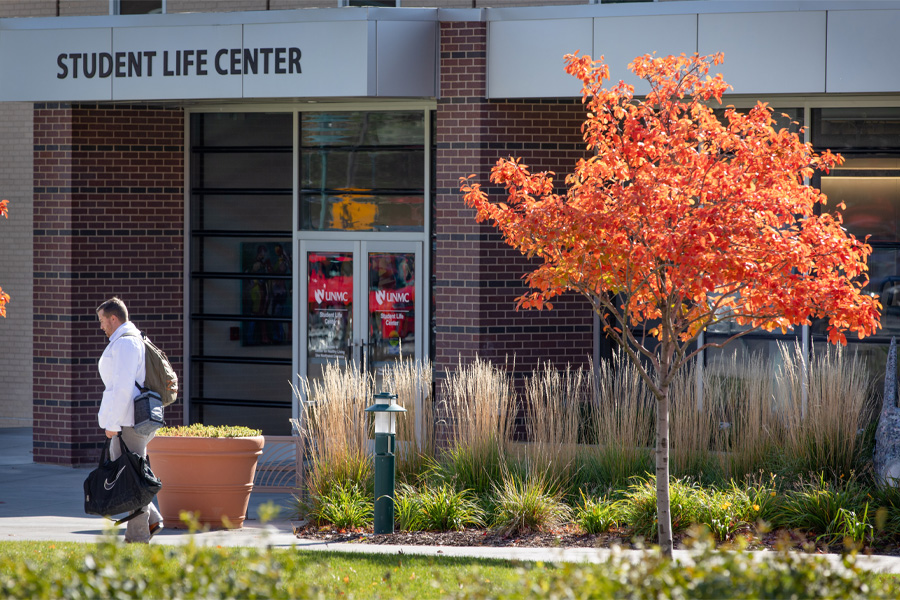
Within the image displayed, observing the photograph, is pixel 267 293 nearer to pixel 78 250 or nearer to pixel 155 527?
pixel 78 250

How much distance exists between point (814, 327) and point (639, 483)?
4.12 m

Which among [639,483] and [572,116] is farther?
[572,116]

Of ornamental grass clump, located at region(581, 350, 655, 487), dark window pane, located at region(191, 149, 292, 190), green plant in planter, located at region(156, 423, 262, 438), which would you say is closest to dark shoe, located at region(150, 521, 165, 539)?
green plant in planter, located at region(156, 423, 262, 438)

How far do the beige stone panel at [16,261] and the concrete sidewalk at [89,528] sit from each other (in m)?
2.97

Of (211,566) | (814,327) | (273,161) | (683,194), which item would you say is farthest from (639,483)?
(273,161)

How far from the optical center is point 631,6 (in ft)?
36.5

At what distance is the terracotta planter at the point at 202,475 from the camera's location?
899 cm

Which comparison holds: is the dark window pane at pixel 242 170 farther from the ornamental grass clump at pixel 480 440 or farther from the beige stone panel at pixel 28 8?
the ornamental grass clump at pixel 480 440

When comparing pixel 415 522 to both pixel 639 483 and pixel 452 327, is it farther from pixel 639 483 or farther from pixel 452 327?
pixel 452 327

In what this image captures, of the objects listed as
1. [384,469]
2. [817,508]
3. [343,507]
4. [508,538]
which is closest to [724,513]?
[817,508]

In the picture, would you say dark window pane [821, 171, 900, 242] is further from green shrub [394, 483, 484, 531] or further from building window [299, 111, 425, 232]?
green shrub [394, 483, 484, 531]

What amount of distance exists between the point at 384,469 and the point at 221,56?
5.42 meters

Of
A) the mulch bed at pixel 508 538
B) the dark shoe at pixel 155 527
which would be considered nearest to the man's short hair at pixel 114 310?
the dark shoe at pixel 155 527

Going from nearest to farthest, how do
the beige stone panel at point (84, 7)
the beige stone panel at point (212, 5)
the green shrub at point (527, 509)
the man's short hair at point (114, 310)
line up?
1. the man's short hair at point (114, 310)
2. the green shrub at point (527, 509)
3. the beige stone panel at point (212, 5)
4. the beige stone panel at point (84, 7)
